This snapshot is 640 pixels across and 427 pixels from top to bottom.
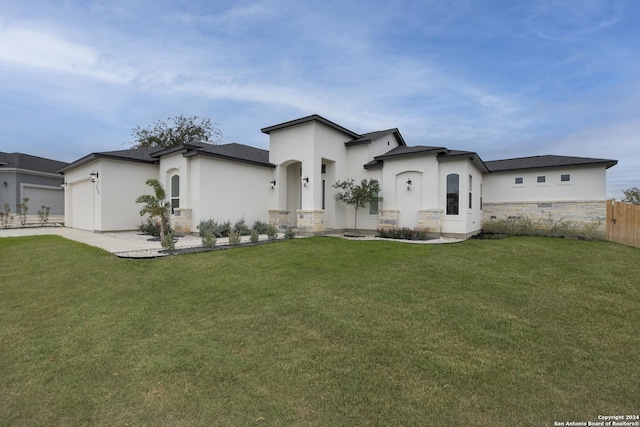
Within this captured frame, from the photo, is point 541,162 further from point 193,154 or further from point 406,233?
point 193,154

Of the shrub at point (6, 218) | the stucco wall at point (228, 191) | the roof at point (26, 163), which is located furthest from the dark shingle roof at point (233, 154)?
the roof at point (26, 163)

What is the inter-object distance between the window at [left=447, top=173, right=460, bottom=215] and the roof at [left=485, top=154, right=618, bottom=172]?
5399 mm

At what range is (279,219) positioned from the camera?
15.4 metres

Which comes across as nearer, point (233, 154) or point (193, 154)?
point (193, 154)

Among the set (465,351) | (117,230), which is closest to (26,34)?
(117,230)

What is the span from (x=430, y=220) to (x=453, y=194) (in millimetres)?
1530

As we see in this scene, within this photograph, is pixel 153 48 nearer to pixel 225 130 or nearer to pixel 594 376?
pixel 594 376

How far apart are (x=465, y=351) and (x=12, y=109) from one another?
24027 millimetres

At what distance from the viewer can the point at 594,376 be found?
118 inches

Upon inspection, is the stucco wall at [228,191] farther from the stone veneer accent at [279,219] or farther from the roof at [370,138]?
the roof at [370,138]

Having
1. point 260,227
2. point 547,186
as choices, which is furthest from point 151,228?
point 547,186

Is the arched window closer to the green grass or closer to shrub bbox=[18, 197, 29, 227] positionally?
the green grass

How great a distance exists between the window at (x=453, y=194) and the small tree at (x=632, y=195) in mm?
25702

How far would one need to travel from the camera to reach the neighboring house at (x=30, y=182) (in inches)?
827
